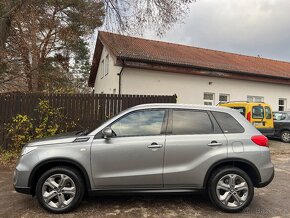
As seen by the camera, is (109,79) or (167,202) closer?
(167,202)

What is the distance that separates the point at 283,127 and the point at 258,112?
94.7 inches

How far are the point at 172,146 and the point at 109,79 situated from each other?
13.9m

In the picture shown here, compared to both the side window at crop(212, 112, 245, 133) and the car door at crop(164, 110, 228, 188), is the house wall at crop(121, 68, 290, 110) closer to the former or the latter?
the side window at crop(212, 112, 245, 133)

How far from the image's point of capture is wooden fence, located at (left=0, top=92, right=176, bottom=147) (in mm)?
9625

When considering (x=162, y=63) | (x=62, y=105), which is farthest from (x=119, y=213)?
(x=162, y=63)

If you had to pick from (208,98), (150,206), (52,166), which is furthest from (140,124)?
(208,98)

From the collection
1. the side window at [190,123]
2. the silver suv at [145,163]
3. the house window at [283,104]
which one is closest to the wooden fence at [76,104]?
the silver suv at [145,163]

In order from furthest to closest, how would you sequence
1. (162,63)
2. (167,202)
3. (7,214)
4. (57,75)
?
(57,75) → (162,63) → (167,202) → (7,214)

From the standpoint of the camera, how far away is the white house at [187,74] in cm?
1585

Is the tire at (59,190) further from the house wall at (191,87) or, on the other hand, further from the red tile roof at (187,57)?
the house wall at (191,87)

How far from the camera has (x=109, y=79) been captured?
18.3 m

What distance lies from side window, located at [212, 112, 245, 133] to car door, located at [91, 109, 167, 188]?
1.02 meters

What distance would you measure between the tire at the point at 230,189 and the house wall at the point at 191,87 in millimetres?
11295

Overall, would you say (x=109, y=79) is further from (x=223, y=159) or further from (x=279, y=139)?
(x=223, y=159)
